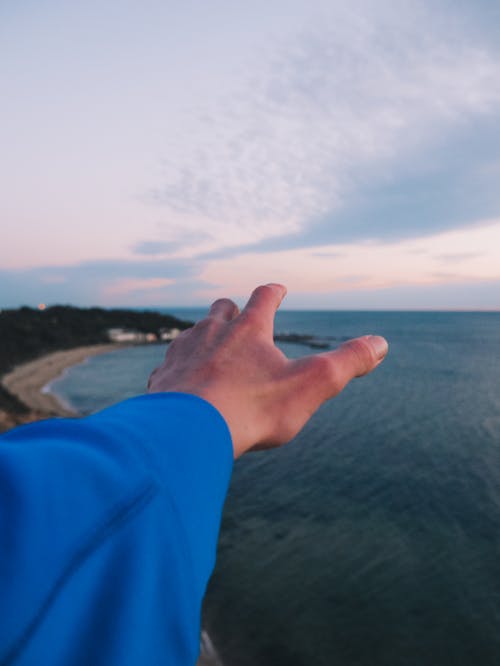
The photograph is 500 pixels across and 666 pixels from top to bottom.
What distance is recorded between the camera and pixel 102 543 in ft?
1.74

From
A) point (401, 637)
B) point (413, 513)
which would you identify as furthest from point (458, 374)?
point (401, 637)

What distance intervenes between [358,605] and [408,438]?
41.8ft

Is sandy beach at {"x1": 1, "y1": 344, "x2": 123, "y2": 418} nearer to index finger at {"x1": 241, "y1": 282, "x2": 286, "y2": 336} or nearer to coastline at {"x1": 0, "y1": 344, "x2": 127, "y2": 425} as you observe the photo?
coastline at {"x1": 0, "y1": 344, "x2": 127, "y2": 425}

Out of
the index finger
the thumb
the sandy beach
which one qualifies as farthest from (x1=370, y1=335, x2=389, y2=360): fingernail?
the sandy beach

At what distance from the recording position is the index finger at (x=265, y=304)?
53.0 inches

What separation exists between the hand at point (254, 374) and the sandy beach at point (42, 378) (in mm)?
19402

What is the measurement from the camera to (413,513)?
487 inches

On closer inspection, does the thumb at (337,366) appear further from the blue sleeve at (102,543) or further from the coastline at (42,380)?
the coastline at (42,380)

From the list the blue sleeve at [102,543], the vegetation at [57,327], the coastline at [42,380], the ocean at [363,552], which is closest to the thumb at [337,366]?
the blue sleeve at [102,543]

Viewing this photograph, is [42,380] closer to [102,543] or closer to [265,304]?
[265,304]

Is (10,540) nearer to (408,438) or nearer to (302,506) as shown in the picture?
(302,506)

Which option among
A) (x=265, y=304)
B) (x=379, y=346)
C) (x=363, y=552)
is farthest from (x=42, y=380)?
(x=379, y=346)

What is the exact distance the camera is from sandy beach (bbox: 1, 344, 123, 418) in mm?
23578

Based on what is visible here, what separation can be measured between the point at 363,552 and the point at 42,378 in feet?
110
